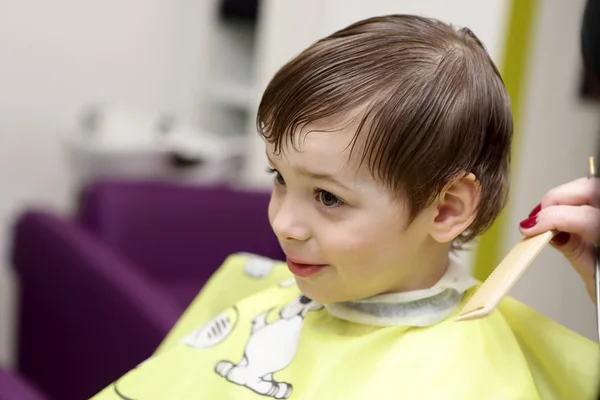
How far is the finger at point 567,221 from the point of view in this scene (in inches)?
29.2

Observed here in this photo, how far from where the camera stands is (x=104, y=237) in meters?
2.05

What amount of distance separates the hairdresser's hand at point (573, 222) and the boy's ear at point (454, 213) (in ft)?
0.20

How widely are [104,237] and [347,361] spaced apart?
1.39m

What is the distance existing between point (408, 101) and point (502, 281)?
0.18m

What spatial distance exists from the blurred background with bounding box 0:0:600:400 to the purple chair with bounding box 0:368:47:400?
0.31m

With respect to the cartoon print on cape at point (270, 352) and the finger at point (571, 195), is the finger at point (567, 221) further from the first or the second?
the cartoon print on cape at point (270, 352)

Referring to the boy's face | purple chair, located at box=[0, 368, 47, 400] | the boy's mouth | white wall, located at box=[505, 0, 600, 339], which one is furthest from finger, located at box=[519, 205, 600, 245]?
white wall, located at box=[505, 0, 600, 339]

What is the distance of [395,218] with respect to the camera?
735 mm

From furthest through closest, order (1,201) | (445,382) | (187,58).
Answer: (187,58) → (1,201) → (445,382)

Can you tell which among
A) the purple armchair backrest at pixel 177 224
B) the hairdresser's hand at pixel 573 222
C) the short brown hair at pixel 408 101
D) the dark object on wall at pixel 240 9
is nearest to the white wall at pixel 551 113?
the purple armchair backrest at pixel 177 224

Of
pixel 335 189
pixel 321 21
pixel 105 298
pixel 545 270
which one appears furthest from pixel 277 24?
pixel 335 189

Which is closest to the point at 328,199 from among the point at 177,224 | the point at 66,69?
the point at 177,224

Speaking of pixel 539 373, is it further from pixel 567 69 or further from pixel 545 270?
pixel 567 69

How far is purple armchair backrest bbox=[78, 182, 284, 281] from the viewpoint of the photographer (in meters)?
2.06
